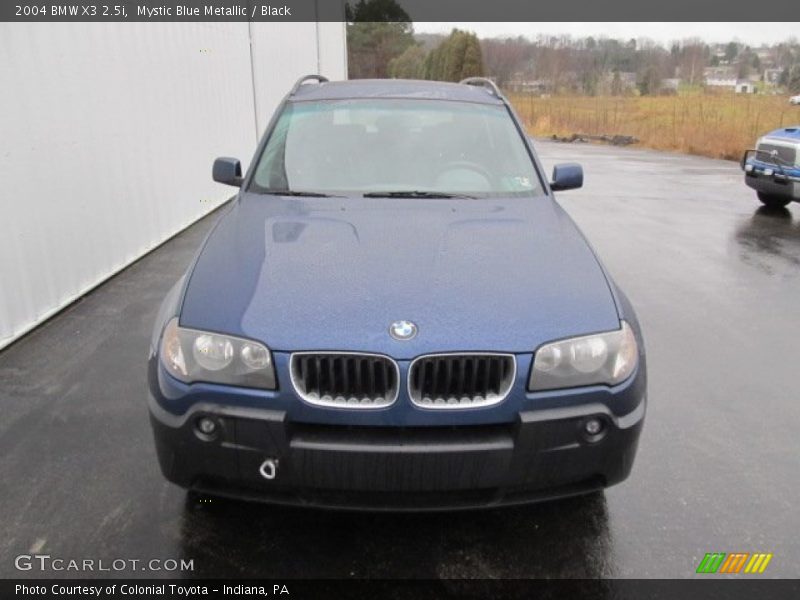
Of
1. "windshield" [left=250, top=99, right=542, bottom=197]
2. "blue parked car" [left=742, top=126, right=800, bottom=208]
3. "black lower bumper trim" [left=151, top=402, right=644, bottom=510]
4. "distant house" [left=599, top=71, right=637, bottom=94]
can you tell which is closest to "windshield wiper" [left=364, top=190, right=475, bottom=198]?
"windshield" [left=250, top=99, right=542, bottom=197]

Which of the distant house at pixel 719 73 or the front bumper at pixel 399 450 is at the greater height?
the distant house at pixel 719 73

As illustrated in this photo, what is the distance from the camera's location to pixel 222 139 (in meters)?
9.78

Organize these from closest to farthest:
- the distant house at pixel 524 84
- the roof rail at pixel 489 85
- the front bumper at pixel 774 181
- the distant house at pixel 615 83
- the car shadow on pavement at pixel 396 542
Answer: the car shadow on pavement at pixel 396 542, the roof rail at pixel 489 85, the front bumper at pixel 774 181, the distant house at pixel 615 83, the distant house at pixel 524 84

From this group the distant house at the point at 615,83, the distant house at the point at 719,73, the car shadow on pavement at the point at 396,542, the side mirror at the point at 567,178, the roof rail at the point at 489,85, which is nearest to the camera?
the car shadow on pavement at the point at 396,542

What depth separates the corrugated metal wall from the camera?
4672 mm

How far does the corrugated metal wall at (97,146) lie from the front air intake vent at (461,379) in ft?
12.0

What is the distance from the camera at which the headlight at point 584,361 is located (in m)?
2.21

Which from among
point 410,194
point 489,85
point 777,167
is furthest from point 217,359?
point 777,167

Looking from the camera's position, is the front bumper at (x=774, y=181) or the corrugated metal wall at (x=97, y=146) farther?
the front bumper at (x=774, y=181)

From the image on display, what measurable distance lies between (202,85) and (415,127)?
233 inches

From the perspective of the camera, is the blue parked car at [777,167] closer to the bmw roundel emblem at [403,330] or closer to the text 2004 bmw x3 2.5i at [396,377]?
the text 2004 bmw x3 2.5i at [396,377]

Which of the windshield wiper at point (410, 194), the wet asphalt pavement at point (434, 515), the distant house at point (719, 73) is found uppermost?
the distant house at point (719, 73)

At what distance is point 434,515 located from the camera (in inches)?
108

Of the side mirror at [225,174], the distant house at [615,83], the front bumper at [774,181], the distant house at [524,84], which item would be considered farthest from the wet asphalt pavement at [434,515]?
the distant house at [524,84]
